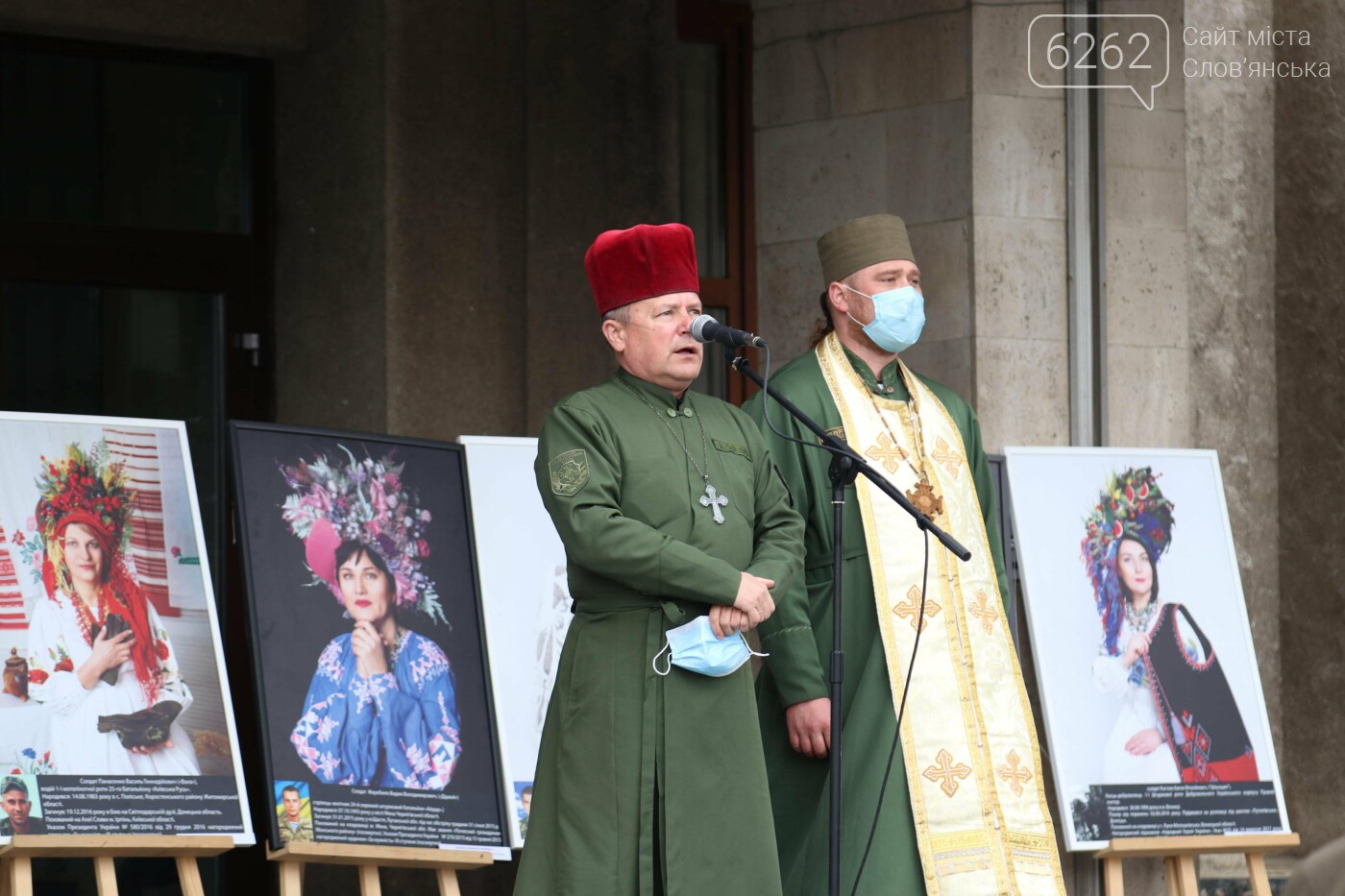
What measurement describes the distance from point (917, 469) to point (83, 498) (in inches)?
70.5

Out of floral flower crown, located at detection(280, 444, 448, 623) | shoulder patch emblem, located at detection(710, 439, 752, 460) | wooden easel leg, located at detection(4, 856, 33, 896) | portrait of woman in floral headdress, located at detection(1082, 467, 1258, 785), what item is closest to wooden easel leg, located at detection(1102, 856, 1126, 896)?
portrait of woman in floral headdress, located at detection(1082, 467, 1258, 785)

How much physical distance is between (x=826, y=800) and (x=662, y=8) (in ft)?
9.94

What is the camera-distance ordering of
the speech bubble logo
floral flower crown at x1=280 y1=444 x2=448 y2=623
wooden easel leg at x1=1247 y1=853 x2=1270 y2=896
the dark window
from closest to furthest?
floral flower crown at x1=280 y1=444 x2=448 y2=623, wooden easel leg at x1=1247 y1=853 x2=1270 y2=896, the speech bubble logo, the dark window

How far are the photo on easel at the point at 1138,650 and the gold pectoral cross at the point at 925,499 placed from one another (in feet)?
3.22

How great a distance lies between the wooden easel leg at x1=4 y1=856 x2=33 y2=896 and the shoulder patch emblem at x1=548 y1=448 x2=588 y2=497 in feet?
4.70

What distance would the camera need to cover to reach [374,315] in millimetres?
5961

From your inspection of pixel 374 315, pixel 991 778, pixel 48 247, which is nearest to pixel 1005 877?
pixel 991 778

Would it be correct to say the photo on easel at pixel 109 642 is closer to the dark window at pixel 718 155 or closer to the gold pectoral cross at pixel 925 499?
the gold pectoral cross at pixel 925 499

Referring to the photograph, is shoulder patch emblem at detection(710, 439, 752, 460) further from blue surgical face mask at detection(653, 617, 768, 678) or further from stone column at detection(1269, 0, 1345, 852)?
stone column at detection(1269, 0, 1345, 852)

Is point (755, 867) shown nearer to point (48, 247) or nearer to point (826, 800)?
point (826, 800)

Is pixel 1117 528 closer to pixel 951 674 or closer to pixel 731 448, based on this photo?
pixel 951 674

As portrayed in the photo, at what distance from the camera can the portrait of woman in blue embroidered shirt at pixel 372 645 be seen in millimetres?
4738

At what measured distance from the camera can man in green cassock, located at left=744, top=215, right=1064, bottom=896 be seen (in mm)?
4277

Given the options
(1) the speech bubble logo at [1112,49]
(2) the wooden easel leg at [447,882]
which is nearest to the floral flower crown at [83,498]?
(2) the wooden easel leg at [447,882]
